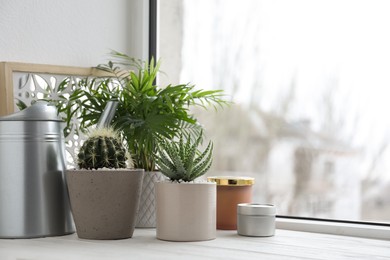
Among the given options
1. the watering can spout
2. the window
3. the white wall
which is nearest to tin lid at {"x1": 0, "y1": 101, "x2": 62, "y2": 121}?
the watering can spout

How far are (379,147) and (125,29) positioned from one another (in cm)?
76

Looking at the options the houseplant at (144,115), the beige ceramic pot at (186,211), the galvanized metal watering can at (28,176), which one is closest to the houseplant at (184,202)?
the beige ceramic pot at (186,211)

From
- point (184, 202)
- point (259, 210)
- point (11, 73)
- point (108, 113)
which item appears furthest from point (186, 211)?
point (11, 73)

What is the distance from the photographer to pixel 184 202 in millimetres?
1299

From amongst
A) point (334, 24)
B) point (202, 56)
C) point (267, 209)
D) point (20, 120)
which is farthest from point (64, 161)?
point (334, 24)

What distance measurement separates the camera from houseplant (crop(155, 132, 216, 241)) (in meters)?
1.30

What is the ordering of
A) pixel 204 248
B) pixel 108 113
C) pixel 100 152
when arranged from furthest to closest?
pixel 108 113 → pixel 100 152 → pixel 204 248

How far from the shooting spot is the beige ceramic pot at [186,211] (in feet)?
4.26

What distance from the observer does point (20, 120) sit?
133cm

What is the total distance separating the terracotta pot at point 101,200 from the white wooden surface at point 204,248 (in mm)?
28

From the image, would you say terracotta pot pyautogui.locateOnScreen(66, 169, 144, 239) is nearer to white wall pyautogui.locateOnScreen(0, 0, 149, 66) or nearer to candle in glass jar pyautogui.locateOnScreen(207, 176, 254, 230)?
candle in glass jar pyautogui.locateOnScreen(207, 176, 254, 230)

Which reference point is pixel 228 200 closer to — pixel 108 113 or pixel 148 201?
pixel 148 201

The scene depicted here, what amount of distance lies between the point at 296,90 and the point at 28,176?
0.73 m

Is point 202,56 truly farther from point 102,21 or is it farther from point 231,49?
point 102,21
